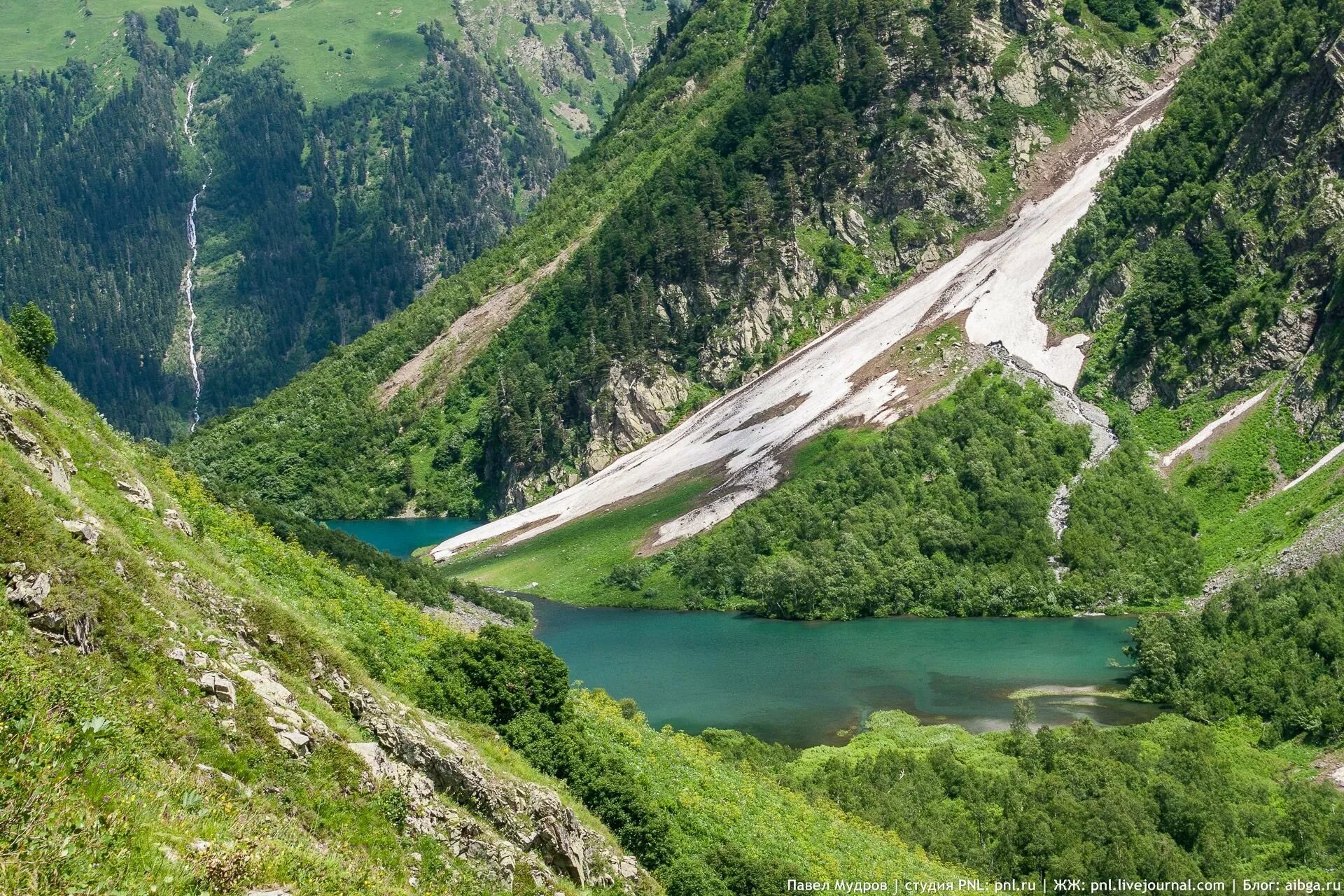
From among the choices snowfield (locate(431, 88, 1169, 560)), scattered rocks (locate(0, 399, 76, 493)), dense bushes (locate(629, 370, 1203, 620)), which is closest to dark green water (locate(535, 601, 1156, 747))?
dense bushes (locate(629, 370, 1203, 620))

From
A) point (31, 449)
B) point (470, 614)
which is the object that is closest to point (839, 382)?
point (470, 614)

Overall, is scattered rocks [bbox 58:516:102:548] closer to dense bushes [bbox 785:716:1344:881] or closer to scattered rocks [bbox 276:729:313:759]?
scattered rocks [bbox 276:729:313:759]

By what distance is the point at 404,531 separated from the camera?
184 meters

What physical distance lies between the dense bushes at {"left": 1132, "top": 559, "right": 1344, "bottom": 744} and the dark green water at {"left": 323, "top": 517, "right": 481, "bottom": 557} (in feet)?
336

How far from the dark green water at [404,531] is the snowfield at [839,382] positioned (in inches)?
331

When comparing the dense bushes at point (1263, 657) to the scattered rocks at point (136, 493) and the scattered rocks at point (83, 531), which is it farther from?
the scattered rocks at point (83, 531)

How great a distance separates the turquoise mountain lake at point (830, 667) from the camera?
8281 cm

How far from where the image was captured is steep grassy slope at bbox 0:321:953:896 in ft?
45.7

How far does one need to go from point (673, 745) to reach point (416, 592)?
4240 cm

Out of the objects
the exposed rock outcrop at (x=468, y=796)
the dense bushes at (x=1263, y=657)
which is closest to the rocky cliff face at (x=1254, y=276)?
the dense bushes at (x=1263, y=657)

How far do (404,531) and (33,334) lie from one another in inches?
6053

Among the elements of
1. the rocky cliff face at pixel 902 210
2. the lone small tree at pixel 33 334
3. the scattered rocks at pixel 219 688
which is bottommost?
the rocky cliff face at pixel 902 210

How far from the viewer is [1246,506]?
122 m

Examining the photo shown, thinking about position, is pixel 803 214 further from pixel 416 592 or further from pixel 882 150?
pixel 416 592
